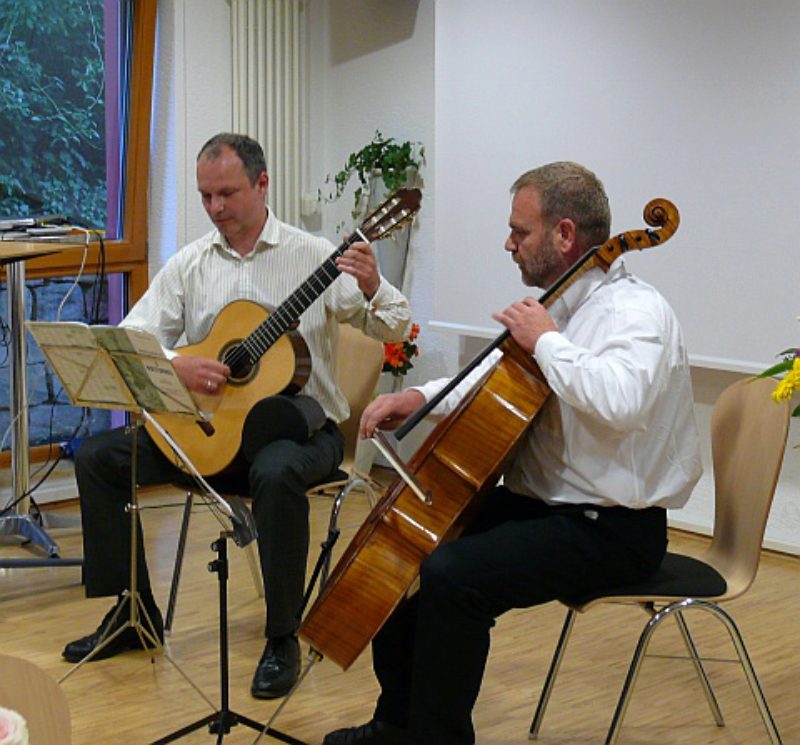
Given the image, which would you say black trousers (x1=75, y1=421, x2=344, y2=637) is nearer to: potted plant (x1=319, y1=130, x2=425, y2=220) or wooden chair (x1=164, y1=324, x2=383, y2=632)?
wooden chair (x1=164, y1=324, x2=383, y2=632)

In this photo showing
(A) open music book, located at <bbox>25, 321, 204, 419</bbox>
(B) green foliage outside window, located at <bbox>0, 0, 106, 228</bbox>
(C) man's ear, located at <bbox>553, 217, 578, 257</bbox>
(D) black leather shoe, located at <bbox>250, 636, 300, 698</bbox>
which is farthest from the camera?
(B) green foliage outside window, located at <bbox>0, 0, 106, 228</bbox>

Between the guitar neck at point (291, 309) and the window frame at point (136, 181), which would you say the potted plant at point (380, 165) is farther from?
the guitar neck at point (291, 309)

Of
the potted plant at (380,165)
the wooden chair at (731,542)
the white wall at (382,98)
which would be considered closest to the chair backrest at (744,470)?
the wooden chair at (731,542)

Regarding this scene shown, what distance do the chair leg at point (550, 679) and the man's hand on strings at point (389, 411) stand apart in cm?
57

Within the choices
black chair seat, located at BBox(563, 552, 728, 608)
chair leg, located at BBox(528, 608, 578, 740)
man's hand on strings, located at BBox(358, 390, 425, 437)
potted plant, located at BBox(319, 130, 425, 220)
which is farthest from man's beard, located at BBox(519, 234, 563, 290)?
potted plant, located at BBox(319, 130, 425, 220)

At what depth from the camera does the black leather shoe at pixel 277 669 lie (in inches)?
131

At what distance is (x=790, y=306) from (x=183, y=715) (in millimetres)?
2280

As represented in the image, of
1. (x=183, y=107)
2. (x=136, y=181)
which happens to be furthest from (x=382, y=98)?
(x=136, y=181)

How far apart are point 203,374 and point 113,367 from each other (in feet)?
1.73

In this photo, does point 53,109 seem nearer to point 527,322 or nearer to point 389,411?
point 389,411

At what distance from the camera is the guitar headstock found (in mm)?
3387

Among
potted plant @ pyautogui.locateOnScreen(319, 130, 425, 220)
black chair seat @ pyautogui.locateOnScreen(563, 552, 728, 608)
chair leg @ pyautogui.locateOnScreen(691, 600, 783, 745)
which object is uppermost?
potted plant @ pyautogui.locateOnScreen(319, 130, 425, 220)

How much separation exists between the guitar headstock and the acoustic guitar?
0.07 metres

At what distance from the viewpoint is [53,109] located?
5.39 m
